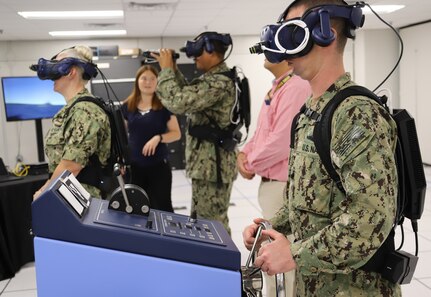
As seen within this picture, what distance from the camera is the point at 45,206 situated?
1009 millimetres

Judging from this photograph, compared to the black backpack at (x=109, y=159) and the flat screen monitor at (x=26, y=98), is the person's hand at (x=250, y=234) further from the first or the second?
the flat screen monitor at (x=26, y=98)

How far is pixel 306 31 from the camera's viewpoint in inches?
47.3

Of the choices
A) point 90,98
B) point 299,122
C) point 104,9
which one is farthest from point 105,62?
point 299,122

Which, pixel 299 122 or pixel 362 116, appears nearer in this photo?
pixel 362 116

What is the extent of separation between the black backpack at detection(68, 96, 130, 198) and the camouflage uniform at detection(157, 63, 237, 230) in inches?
17.9

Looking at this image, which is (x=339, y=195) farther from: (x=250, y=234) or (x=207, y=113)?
(x=207, y=113)

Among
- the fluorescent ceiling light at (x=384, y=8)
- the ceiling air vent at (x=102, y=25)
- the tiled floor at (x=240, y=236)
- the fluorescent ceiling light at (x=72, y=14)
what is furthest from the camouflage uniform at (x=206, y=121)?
the ceiling air vent at (x=102, y=25)

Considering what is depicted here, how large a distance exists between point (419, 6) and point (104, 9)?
4459 mm

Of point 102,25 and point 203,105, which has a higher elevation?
point 102,25

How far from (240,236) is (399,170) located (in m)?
3.44

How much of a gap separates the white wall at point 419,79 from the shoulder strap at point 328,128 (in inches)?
310

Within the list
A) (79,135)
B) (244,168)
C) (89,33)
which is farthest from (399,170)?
(89,33)

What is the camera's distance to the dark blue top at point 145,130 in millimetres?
3967

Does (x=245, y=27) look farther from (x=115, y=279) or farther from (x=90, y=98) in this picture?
(x=115, y=279)
